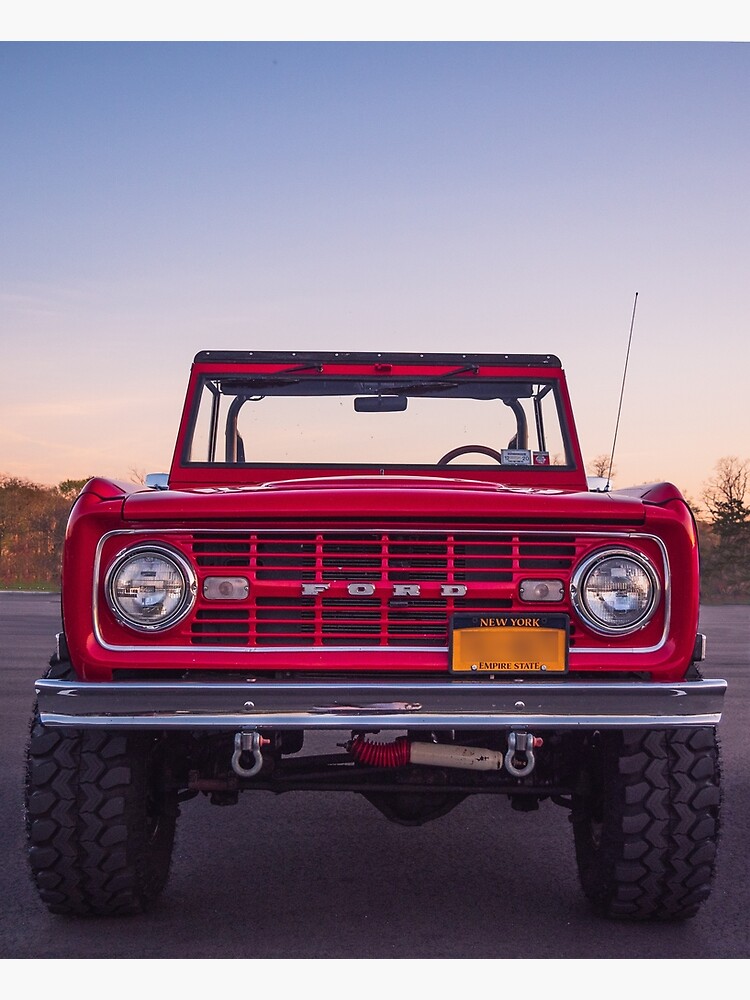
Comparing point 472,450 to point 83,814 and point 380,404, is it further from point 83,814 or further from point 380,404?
point 83,814

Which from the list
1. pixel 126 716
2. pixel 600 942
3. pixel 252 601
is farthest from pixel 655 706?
pixel 126 716

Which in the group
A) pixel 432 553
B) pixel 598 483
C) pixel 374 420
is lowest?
pixel 432 553

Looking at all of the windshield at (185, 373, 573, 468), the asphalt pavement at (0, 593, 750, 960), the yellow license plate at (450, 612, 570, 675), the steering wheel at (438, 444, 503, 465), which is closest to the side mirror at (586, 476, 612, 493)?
the windshield at (185, 373, 573, 468)

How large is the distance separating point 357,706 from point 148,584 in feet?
2.64

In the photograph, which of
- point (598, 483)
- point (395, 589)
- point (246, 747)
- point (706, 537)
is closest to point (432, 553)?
point (395, 589)

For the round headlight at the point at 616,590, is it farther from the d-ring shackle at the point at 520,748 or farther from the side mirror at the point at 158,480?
the side mirror at the point at 158,480

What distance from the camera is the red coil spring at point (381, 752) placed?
159 inches

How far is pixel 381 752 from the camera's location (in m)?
4.09

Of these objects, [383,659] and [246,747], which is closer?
[246,747]

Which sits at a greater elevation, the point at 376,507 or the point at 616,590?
the point at 376,507

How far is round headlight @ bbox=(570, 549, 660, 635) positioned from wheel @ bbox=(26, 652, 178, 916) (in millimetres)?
1538

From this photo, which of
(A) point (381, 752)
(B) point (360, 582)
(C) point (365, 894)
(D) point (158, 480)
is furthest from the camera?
(D) point (158, 480)

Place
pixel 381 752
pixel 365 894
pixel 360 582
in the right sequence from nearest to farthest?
pixel 360 582 → pixel 381 752 → pixel 365 894

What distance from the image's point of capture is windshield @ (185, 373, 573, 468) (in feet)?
19.5
